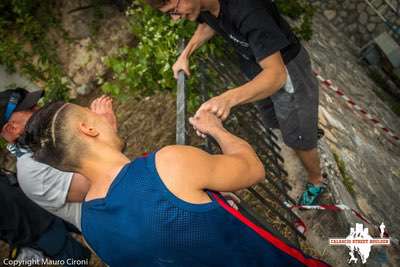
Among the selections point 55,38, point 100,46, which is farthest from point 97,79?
point 55,38

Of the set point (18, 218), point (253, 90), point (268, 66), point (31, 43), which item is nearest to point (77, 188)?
point (18, 218)

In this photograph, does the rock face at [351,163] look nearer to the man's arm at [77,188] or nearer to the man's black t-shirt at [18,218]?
the man's arm at [77,188]

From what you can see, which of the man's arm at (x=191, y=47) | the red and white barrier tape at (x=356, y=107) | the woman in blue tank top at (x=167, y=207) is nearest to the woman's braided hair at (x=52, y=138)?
the woman in blue tank top at (x=167, y=207)

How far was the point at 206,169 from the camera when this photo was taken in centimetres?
174

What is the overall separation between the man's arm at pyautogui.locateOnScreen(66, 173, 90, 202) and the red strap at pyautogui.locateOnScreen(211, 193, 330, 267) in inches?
70.2

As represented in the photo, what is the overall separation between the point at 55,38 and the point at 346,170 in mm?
5777

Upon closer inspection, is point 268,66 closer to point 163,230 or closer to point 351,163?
point 163,230

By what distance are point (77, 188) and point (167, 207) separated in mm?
1755

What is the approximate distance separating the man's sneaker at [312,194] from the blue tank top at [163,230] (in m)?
1.63

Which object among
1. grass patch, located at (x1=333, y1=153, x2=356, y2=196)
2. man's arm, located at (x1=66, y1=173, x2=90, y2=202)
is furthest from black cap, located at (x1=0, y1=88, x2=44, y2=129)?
grass patch, located at (x1=333, y1=153, x2=356, y2=196)

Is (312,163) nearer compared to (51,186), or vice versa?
(51,186)

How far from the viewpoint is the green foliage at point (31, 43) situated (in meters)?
6.87

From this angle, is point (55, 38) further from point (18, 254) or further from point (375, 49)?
point (375, 49)

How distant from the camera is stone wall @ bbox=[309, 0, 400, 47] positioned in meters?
10.4
